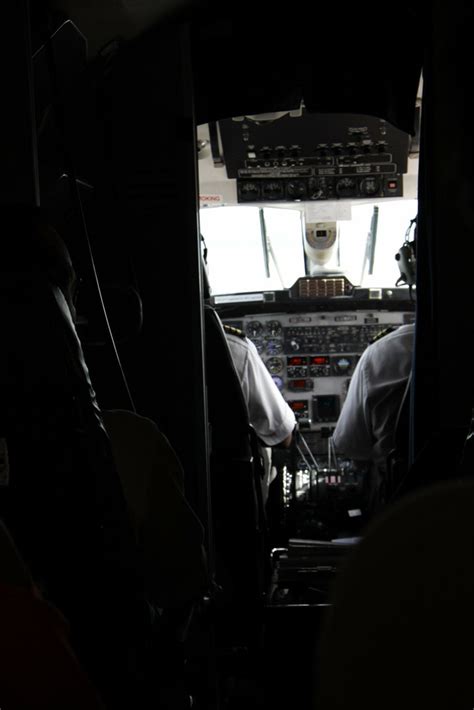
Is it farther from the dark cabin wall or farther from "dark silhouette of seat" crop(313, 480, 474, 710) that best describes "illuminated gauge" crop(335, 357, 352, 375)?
"dark silhouette of seat" crop(313, 480, 474, 710)

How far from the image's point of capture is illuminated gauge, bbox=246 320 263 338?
16.0ft

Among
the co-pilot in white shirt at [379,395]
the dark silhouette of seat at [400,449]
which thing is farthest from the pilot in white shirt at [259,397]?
the dark silhouette of seat at [400,449]

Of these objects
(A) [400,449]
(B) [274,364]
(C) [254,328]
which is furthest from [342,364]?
(A) [400,449]

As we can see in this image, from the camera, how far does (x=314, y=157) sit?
12.8 ft

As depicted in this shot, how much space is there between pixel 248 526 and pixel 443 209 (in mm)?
1315

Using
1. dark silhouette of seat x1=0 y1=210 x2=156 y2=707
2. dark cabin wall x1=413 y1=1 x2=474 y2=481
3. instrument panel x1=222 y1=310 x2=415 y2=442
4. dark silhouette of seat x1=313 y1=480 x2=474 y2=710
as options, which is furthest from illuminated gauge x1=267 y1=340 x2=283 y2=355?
dark silhouette of seat x1=313 y1=480 x2=474 y2=710

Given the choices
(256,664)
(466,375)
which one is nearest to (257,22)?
(466,375)

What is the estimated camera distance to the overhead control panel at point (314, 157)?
3559 mm

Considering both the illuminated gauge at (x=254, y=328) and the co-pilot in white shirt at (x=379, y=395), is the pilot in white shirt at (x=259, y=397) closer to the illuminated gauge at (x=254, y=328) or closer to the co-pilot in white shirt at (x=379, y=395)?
the co-pilot in white shirt at (x=379, y=395)

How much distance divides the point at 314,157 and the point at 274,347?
4.83 feet

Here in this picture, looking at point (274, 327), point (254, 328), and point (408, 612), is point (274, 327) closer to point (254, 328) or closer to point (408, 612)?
point (254, 328)

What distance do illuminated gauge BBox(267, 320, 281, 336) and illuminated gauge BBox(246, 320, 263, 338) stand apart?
6 cm

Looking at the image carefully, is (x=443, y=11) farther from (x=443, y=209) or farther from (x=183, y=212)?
(x=183, y=212)

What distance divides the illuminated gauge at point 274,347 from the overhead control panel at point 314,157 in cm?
102
